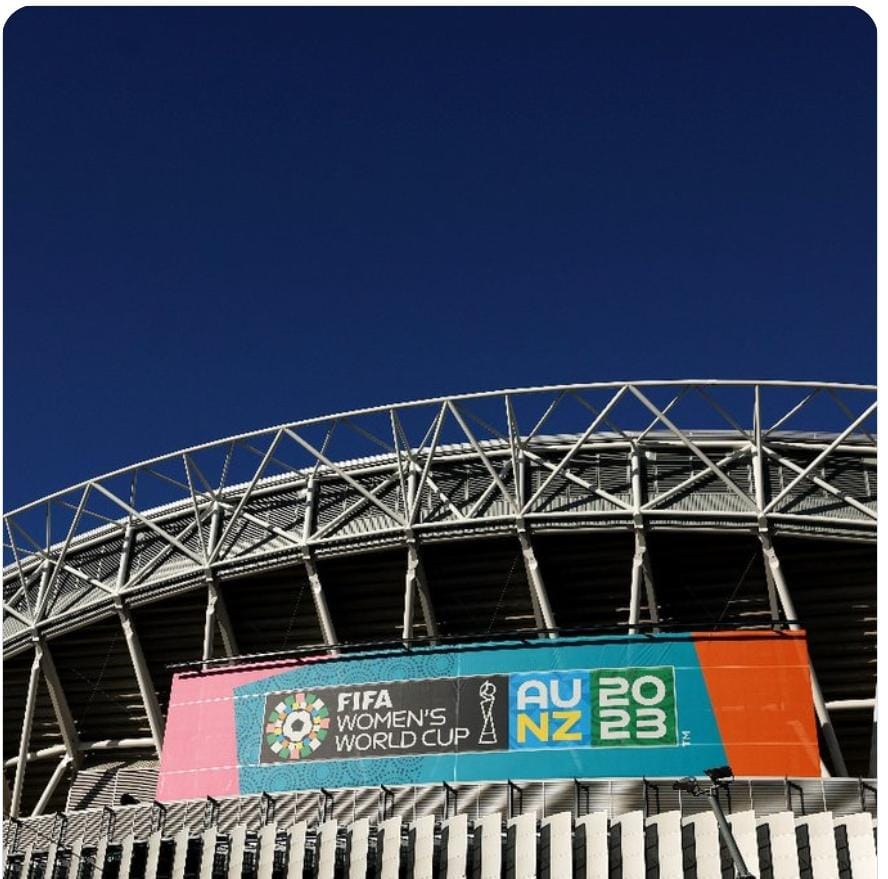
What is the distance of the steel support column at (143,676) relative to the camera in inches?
1532

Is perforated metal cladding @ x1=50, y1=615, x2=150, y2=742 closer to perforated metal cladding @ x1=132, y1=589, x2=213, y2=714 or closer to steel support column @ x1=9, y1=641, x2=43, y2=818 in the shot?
steel support column @ x1=9, y1=641, x2=43, y2=818

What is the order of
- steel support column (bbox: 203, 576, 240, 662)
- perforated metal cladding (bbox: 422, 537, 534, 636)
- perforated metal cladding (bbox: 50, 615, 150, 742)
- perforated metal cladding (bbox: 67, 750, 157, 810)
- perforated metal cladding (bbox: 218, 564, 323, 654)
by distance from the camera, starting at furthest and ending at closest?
perforated metal cladding (bbox: 50, 615, 150, 742), perforated metal cladding (bbox: 67, 750, 157, 810), perforated metal cladding (bbox: 218, 564, 323, 654), steel support column (bbox: 203, 576, 240, 662), perforated metal cladding (bbox: 422, 537, 534, 636)

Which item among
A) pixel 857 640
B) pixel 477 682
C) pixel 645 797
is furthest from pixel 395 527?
pixel 857 640

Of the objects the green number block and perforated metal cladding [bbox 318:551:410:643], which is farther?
perforated metal cladding [bbox 318:551:410:643]

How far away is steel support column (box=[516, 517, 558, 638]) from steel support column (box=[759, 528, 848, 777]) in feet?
21.6

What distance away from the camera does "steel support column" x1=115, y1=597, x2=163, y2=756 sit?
3891 centimetres

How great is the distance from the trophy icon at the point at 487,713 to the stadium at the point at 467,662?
143mm

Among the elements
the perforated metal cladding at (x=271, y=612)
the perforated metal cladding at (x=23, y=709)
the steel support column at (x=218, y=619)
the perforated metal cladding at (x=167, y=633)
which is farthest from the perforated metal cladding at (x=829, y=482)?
the perforated metal cladding at (x=23, y=709)

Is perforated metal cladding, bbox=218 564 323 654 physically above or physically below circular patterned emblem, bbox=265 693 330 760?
above

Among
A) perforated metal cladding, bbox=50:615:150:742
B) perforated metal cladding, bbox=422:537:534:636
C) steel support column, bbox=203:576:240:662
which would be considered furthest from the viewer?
perforated metal cladding, bbox=50:615:150:742

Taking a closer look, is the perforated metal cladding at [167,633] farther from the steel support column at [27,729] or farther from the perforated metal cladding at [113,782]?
the steel support column at [27,729]

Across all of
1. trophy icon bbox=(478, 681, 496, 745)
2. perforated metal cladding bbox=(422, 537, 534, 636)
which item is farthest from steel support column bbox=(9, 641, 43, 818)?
trophy icon bbox=(478, 681, 496, 745)

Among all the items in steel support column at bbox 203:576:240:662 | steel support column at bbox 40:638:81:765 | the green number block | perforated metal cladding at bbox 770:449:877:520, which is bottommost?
the green number block

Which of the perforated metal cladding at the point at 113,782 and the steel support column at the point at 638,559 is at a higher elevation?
the steel support column at the point at 638,559
